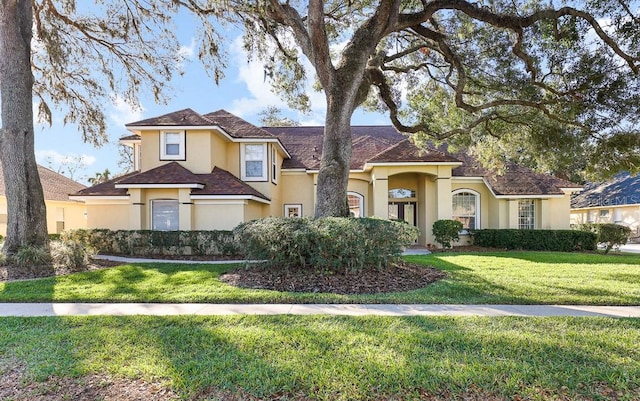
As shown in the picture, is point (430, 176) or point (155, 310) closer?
point (155, 310)

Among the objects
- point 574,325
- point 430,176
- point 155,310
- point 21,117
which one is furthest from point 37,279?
point 430,176

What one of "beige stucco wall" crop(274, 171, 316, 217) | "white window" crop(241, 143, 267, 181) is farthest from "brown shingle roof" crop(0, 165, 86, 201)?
"beige stucco wall" crop(274, 171, 316, 217)

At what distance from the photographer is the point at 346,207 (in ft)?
31.2

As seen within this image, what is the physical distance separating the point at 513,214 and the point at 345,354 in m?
16.4

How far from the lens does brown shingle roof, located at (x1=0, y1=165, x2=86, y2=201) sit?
816 inches

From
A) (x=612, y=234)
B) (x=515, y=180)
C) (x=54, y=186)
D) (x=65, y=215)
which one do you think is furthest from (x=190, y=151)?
(x=612, y=234)

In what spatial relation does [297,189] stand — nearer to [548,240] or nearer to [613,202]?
[548,240]

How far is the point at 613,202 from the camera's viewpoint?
2630 cm

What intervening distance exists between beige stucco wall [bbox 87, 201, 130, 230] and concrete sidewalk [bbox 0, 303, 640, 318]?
32.0 ft

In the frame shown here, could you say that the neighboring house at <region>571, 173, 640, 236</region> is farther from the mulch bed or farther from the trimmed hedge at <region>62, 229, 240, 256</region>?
the trimmed hedge at <region>62, 229, 240, 256</region>

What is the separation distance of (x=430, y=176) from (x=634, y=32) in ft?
29.9

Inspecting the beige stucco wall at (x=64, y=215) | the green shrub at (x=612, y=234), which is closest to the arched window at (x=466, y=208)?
the green shrub at (x=612, y=234)

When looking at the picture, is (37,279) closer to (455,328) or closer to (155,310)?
(155,310)

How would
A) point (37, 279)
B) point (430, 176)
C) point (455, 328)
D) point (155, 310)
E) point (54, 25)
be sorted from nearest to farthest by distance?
point (455, 328)
point (155, 310)
point (37, 279)
point (54, 25)
point (430, 176)
